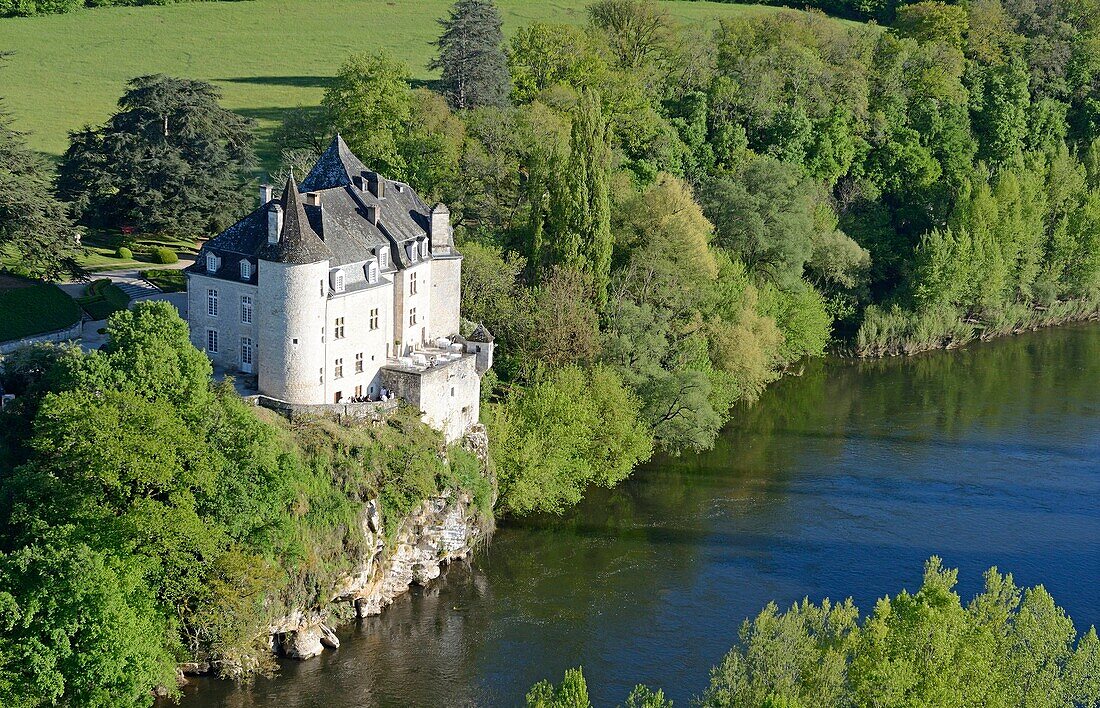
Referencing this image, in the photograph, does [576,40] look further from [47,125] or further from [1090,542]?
[1090,542]

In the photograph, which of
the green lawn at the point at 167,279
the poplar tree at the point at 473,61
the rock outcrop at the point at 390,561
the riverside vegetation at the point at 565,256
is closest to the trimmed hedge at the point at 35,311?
the riverside vegetation at the point at 565,256

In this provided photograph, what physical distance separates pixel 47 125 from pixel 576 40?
37.0 meters

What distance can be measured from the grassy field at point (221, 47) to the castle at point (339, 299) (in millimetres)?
32100

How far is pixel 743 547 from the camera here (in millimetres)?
60938

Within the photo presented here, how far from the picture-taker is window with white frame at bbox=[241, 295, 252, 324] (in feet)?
189

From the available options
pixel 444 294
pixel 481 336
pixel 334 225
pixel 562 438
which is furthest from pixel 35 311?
pixel 562 438

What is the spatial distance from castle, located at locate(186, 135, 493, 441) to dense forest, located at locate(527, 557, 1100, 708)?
20.1m

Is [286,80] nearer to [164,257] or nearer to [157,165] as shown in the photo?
[157,165]

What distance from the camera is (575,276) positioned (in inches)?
2844

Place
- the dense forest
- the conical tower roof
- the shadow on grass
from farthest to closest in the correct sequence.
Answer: the shadow on grass < the conical tower roof < the dense forest

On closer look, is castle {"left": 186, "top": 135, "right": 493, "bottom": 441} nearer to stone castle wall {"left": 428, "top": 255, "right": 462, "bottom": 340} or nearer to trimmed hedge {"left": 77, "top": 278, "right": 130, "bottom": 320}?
stone castle wall {"left": 428, "top": 255, "right": 462, "bottom": 340}

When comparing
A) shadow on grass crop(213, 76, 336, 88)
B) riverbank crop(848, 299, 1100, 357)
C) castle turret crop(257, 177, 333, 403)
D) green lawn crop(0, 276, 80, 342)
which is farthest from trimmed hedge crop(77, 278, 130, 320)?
riverbank crop(848, 299, 1100, 357)

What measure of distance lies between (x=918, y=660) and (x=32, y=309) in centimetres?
4355

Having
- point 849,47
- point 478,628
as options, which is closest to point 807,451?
point 478,628
